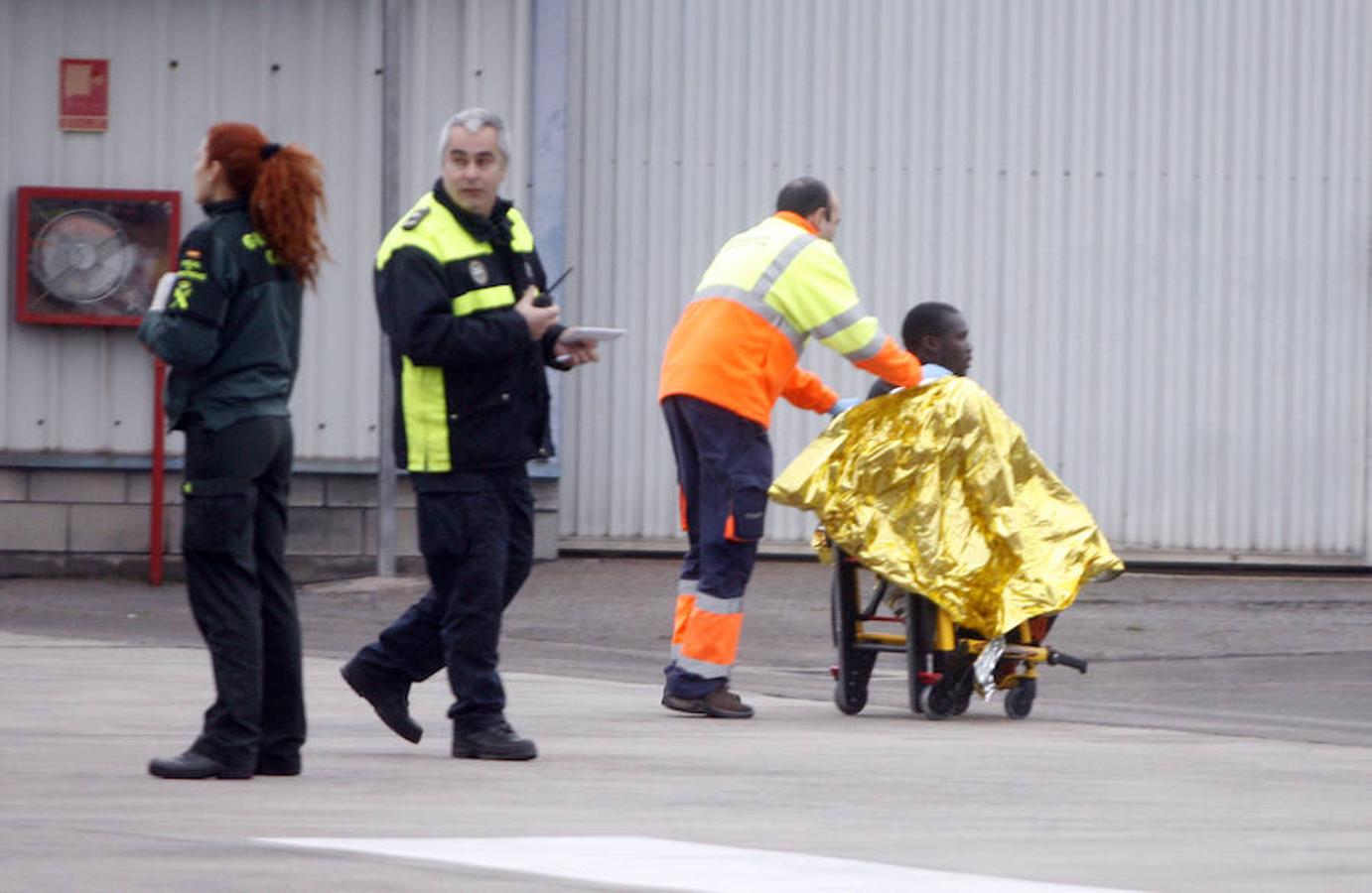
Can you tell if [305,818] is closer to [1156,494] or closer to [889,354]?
[889,354]

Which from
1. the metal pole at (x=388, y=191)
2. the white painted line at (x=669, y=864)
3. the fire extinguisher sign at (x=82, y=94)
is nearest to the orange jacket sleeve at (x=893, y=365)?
the white painted line at (x=669, y=864)

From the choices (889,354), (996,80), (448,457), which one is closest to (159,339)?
(448,457)

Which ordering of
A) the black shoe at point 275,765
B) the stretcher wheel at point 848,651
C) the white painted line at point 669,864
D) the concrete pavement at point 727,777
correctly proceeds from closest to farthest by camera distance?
the white painted line at point 669,864, the concrete pavement at point 727,777, the black shoe at point 275,765, the stretcher wheel at point 848,651

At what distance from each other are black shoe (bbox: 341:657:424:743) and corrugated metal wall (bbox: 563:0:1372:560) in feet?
22.5

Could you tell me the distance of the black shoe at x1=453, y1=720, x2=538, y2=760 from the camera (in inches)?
271

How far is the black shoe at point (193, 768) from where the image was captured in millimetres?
6363

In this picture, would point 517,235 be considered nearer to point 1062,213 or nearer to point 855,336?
point 855,336

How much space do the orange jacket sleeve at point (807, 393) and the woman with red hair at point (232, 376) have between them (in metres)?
2.70

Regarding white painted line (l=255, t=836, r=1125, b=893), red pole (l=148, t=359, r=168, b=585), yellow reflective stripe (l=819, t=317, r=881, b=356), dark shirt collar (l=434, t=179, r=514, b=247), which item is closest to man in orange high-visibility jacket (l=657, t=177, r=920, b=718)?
yellow reflective stripe (l=819, t=317, r=881, b=356)

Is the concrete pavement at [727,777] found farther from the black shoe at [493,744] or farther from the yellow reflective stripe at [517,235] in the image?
the yellow reflective stripe at [517,235]

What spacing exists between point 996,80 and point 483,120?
7379 millimetres

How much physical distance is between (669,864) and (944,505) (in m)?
3.65

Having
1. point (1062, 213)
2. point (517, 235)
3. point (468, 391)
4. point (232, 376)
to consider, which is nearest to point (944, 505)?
point (517, 235)

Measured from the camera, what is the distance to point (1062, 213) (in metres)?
14.0
